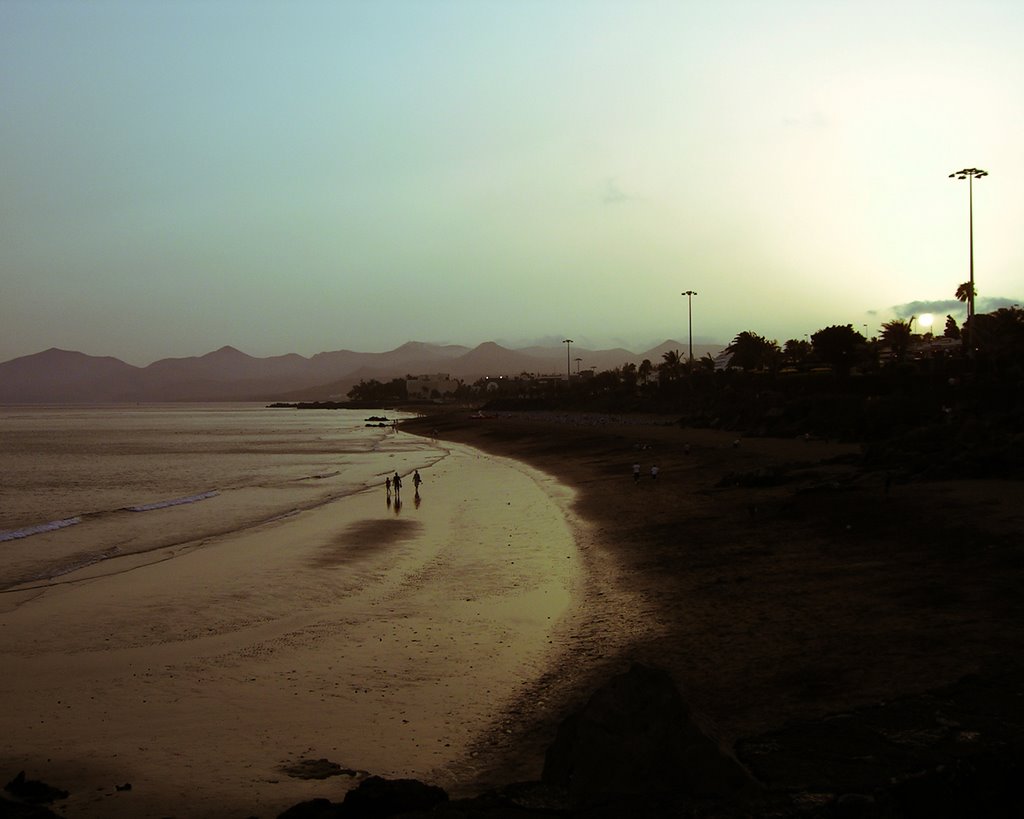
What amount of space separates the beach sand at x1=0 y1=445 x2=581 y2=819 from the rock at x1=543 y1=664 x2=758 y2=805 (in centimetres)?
177

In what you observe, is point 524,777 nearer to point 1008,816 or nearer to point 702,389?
point 1008,816

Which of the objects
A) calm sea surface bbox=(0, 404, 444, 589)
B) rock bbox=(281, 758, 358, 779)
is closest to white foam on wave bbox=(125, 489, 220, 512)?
calm sea surface bbox=(0, 404, 444, 589)

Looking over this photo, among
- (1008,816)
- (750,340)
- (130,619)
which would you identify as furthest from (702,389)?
(1008,816)

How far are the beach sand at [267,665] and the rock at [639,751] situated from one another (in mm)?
1767

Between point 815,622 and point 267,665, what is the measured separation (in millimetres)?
7407

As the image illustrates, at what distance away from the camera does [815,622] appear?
37.7 ft

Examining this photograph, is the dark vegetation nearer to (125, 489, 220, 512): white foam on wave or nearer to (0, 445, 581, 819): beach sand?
(0, 445, 581, 819): beach sand

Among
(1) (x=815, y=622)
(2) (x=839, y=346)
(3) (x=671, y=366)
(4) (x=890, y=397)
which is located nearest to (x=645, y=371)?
(3) (x=671, y=366)

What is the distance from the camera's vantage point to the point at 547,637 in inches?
496

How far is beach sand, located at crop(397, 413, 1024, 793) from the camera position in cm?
689

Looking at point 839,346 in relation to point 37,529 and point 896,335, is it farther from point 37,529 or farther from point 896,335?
point 37,529

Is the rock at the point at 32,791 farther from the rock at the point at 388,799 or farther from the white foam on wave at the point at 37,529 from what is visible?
the white foam on wave at the point at 37,529

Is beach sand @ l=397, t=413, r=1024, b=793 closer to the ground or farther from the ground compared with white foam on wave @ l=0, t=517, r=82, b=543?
farther from the ground

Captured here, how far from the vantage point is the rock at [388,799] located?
6145 mm
